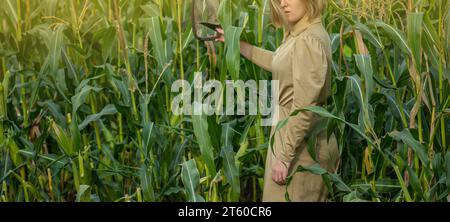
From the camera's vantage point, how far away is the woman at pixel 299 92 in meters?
3.67

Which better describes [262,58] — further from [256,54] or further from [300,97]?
[300,97]

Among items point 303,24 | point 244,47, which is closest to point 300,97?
point 303,24

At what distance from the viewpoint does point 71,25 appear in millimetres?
4883

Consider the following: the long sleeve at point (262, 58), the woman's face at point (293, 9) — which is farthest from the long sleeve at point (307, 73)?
the long sleeve at point (262, 58)

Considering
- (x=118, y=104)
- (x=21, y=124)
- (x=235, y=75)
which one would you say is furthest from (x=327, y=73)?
(x=21, y=124)

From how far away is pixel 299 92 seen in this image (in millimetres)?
3689

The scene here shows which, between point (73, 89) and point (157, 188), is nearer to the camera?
point (157, 188)

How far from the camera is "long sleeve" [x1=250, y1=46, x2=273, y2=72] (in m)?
4.09

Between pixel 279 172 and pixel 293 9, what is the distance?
0.73 metres

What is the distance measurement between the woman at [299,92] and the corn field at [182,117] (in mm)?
85

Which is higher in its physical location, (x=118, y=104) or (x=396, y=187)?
(x=118, y=104)

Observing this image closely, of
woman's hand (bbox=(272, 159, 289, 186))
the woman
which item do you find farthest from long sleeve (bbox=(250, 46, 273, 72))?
woman's hand (bbox=(272, 159, 289, 186))
